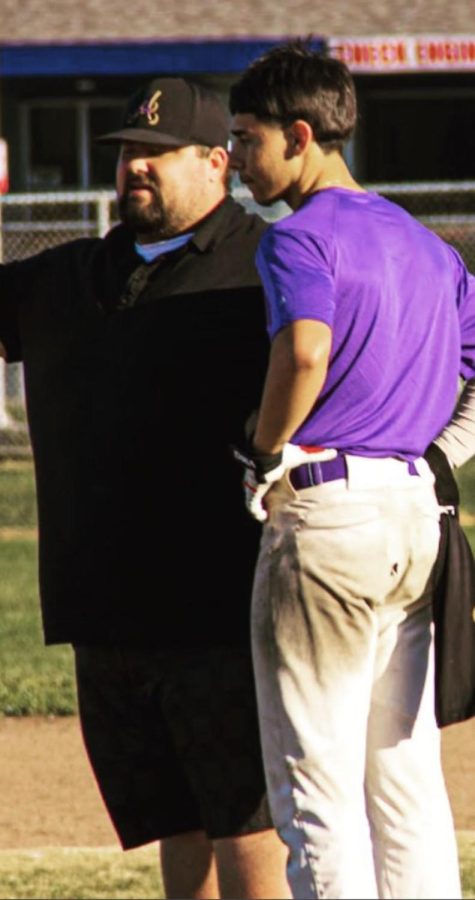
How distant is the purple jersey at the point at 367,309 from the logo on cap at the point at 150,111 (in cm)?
47

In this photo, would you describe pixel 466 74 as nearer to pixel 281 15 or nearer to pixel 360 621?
pixel 281 15

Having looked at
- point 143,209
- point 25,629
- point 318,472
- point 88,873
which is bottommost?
point 25,629

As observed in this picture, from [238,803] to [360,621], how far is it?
512 millimetres

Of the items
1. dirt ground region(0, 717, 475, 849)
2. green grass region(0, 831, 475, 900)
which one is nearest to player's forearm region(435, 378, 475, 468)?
green grass region(0, 831, 475, 900)

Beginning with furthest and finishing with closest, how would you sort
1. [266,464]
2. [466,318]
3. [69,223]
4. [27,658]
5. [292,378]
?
1. [69,223]
2. [27,658]
3. [466,318]
4. [266,464]
5. [292,378]

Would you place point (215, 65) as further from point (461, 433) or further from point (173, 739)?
point (173, 739)

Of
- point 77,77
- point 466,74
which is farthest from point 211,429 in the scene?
point 466,74

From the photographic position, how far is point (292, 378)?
3.53 metres

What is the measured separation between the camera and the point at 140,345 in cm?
400

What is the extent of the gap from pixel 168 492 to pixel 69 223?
1329cm

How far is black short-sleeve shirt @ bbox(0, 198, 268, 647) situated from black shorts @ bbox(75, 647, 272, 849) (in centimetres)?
6

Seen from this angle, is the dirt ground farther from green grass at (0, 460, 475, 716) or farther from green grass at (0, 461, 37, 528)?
green grass at (0, 461, 37, 528)

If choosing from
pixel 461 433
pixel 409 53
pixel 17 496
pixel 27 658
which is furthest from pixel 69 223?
pixel 461 433

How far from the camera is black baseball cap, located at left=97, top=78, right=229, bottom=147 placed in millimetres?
4000
